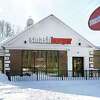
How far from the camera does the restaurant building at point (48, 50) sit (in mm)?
26375

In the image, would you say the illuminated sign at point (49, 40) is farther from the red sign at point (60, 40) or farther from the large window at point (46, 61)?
the large window at point (46, 61)

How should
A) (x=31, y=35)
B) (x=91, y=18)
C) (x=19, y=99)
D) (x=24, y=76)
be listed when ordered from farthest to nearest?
(x=31, y=35) < (x=24, y=76) < (x=19, y=99) < (x=91, y=18)

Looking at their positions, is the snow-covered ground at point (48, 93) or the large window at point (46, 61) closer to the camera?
the snow-covered ground at point (48, 93)

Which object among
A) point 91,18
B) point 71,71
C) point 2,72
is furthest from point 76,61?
point 91,18

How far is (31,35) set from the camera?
27078 mm

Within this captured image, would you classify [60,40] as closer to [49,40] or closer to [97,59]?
[49,40]

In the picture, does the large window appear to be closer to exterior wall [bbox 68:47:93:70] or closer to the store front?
the store front

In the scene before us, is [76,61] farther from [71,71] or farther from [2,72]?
[2,72]

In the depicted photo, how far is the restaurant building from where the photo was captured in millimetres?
26375

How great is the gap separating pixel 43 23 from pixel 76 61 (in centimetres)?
535

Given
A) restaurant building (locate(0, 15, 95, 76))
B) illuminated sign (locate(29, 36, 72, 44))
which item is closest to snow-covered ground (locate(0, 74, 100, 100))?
restaurant building (locate(0, 15, 95, 76))

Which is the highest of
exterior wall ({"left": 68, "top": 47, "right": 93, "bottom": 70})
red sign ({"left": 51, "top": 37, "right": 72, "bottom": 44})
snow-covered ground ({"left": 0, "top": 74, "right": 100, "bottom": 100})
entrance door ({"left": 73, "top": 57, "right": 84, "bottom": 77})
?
red sign ({"left": 51, "top": 37, "right": 72, "bottom": 44})

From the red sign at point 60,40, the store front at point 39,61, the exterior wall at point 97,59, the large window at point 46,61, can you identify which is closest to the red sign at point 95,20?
→ the store front at point 39,61

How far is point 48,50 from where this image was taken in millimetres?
27250
